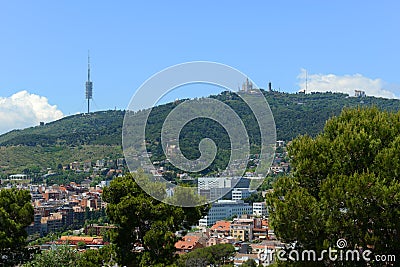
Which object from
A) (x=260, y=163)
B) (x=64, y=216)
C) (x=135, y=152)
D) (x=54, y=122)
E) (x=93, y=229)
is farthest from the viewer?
(x=54, y=122)

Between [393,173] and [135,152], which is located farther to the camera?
[135,152]

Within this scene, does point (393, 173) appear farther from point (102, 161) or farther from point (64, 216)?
point (102, 161)

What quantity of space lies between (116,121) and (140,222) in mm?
112392

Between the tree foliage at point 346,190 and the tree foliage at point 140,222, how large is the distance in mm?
1957

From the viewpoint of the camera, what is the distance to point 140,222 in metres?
7.32

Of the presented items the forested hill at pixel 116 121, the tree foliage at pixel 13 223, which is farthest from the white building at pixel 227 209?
the tree foliage at pixel 13 223

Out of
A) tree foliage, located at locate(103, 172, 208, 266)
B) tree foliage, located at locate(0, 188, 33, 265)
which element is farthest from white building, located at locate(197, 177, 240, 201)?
tree foliage, located at locate(0, 188, 33, 265)

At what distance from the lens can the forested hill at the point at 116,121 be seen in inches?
3488

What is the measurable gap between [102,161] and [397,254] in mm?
A: 89791

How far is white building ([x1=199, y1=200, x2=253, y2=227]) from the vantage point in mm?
61938

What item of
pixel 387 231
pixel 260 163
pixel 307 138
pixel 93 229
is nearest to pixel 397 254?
pixel 387 231

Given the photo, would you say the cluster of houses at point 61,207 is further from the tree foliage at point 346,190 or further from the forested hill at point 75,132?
the tree foliage at point 346,190

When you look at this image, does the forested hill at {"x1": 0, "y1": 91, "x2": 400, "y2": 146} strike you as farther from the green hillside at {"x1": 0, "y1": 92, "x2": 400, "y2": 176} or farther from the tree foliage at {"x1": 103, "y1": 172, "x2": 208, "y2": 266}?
the tree foliage at {"x1": 103, "y1": 172, "x2": 208, "y2": 266}

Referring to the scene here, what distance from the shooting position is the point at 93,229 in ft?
156
